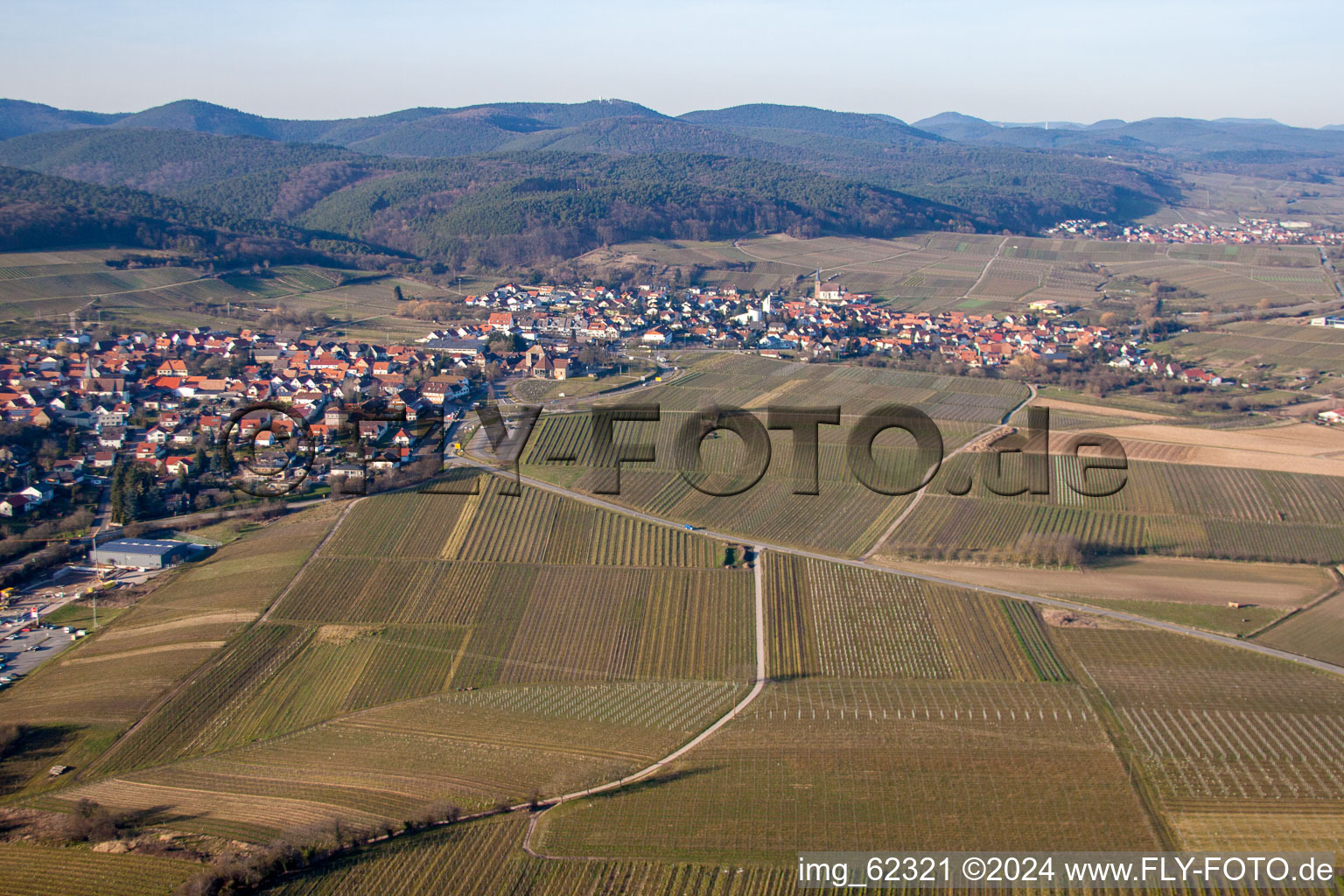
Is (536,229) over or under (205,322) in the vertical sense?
over

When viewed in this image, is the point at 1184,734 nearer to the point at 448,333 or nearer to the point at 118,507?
the point at 118,507

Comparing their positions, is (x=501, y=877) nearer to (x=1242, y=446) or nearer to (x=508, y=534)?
(x=508, y=534)

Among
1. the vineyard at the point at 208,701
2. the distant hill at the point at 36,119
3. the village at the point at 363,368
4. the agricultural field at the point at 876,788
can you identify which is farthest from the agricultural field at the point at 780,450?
the distant hill at the point at 36,119

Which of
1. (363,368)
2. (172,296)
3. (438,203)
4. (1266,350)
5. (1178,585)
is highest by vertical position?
(438,203)

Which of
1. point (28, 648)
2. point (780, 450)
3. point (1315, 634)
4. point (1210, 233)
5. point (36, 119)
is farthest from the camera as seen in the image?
point (36, 119)

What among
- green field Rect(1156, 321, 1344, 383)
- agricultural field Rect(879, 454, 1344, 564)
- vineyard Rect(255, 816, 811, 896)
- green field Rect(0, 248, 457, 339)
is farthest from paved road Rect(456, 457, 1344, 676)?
green field Rect(1156, 321, 1344, 383)

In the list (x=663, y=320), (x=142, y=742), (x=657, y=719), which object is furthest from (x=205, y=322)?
(x=657, y=719)

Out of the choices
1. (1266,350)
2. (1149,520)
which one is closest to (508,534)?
(1149,520)

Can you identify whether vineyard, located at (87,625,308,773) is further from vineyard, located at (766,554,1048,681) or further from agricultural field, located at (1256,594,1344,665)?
agricultural field, located at (1256,594,1344,665)
